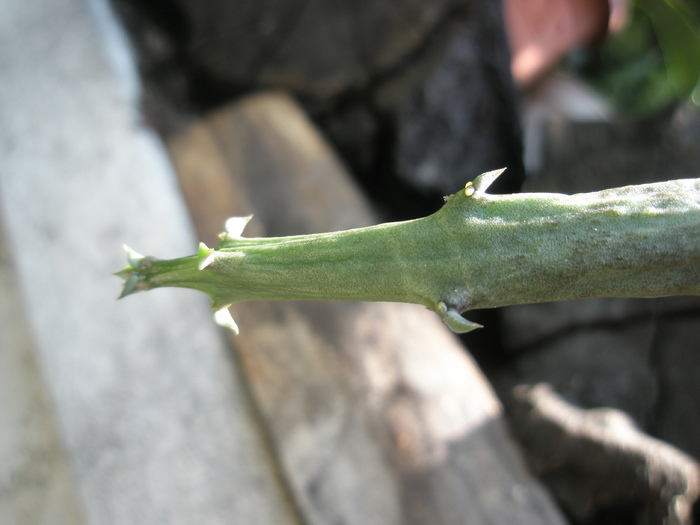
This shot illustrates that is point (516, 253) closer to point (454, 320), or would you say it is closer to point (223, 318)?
point (454, 320)

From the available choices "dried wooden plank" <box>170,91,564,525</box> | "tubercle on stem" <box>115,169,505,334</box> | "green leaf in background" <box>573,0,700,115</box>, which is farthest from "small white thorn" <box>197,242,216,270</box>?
"green leaf in background" <box>573,0,700,115</box>

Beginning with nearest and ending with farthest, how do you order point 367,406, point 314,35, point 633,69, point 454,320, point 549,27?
1. point 454,320
2. point 367,406
3. point 314,35
4. point 549,27
5. point 633,69

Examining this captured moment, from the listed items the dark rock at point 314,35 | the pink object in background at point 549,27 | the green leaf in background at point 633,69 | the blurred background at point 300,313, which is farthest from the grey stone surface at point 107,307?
the green leaf in background at point 633,69

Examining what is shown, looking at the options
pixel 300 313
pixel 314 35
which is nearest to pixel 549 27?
pixel 314 35

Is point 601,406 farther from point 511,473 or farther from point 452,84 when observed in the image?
point 452,84

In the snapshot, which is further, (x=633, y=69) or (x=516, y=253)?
(x=633, y=69)

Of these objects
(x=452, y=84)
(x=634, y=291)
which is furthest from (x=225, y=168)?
(x=634, y=291)
